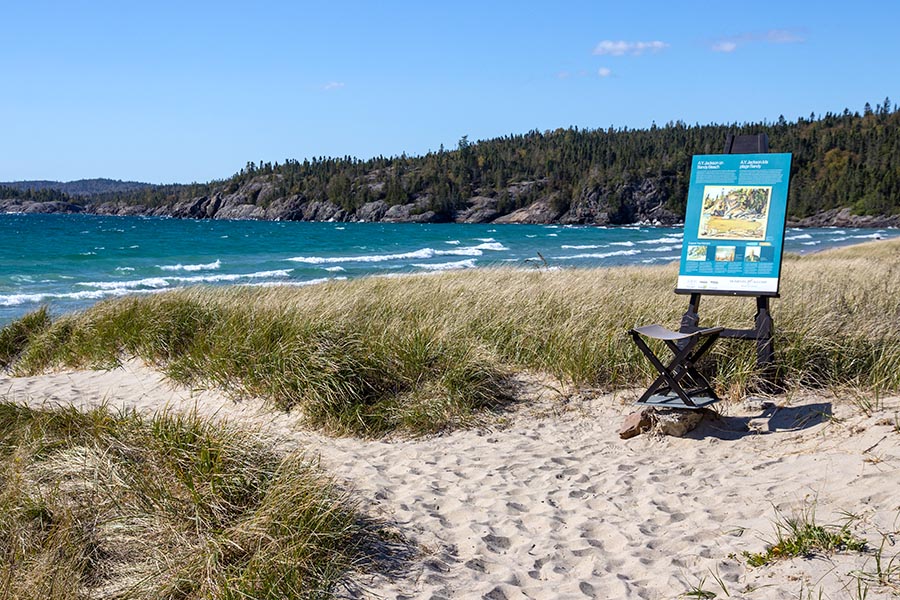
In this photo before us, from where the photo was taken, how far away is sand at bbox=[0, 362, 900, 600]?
159 inches

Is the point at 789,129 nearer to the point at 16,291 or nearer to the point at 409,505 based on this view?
the point at 16,291

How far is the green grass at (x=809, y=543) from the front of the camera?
3.96 meters

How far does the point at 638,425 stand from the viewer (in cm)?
656

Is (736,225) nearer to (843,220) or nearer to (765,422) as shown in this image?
(765,422)

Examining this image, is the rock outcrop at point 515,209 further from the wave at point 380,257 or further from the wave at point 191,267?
the wave at point 191,267

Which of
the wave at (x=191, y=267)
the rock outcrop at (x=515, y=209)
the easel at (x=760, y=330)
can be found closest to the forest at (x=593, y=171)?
the rock outcrop at (x=515, y=209)

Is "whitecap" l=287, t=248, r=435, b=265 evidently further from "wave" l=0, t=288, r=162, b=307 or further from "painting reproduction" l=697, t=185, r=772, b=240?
"painting reproduction" l=697, t=185, r=772, b=240

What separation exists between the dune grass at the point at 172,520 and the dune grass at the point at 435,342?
6.57 feet

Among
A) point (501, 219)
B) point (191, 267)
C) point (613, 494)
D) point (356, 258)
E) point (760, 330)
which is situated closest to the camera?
point (613, 494)

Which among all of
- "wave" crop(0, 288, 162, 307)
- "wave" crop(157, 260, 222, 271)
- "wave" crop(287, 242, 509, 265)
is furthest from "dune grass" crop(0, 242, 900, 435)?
"wave" crop(287, 242, 509, 265)

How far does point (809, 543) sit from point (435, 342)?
4656mm

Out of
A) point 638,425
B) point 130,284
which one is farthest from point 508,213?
point 638,425

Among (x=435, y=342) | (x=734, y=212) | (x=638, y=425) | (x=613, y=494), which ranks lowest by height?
(x=613, y=494)

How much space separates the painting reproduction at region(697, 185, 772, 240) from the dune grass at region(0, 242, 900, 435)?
127 centimetres
